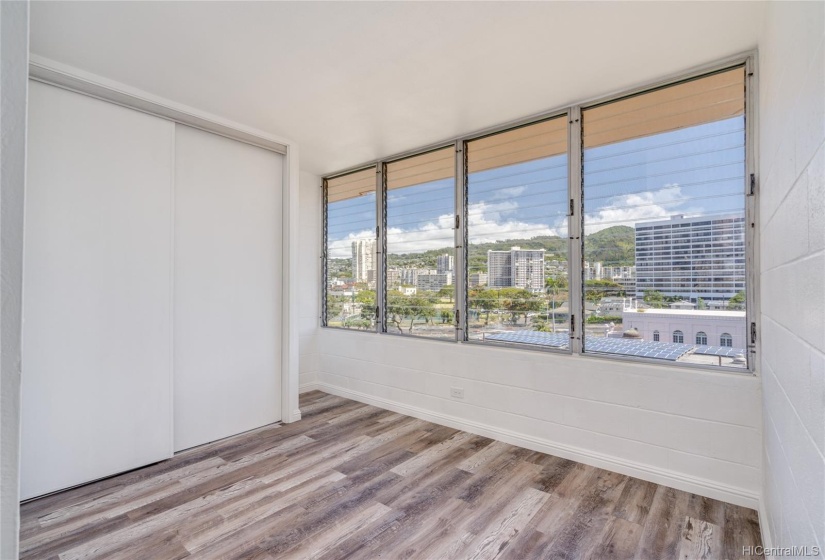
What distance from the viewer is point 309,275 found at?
4.93 meters

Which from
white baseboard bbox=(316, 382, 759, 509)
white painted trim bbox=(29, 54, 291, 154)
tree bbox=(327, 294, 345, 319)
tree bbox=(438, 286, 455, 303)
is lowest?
white baseboard bbox=(316, 382, 759, 509)

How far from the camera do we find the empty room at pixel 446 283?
201 centimetres

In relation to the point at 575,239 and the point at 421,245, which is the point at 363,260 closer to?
the point at 421,245

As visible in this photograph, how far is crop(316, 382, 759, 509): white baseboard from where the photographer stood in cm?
236

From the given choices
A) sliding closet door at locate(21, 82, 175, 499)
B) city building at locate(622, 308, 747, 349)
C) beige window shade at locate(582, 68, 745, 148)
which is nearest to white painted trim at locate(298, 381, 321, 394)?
sliding closet door at locate(21, 82, 175, 499)

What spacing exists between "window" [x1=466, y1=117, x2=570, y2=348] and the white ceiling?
369 millimetres

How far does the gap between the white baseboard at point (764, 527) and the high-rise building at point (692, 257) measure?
116 cm

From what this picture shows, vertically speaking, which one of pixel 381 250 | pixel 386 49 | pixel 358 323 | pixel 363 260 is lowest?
pixel 358 323

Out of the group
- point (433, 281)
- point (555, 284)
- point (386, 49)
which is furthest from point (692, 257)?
point (386, 49)

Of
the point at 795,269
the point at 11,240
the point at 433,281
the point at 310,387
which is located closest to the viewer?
the point at 11,240

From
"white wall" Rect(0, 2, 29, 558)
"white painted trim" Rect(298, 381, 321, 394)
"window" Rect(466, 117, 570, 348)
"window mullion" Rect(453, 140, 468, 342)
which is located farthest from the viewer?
"white painted trim" Rect(298, 381, 321, 394)

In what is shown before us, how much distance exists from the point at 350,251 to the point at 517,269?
7.10 ft

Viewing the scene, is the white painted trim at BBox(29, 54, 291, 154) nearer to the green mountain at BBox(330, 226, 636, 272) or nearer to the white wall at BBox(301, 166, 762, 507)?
the green mountain at BBox(330, 226, 636, 272)

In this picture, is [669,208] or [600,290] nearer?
[669,208]
